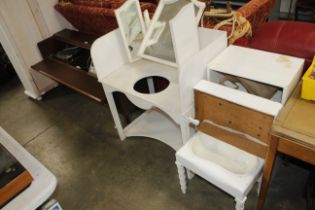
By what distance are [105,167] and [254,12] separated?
140 centimetres

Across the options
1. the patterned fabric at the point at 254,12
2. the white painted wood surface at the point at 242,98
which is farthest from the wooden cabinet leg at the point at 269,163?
the patterned fabric at the point at 254,12

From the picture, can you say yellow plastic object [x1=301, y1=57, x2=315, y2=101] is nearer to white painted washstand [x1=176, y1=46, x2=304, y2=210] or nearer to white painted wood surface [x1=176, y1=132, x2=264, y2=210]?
white painted washstand [x1=176, y1=46, x2=304, y2=210]

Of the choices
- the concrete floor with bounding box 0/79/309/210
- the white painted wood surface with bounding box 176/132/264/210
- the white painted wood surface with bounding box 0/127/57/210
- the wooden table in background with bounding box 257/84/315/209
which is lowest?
the concrete floor with bounding box 0/79/309/210

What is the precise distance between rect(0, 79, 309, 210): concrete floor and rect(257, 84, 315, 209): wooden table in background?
58cm

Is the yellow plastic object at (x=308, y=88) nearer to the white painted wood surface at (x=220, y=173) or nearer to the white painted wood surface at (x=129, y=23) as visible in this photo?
the white painted wood surface at (x=220, y=173)

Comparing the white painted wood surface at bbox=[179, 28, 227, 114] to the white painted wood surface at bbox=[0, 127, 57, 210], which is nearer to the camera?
the white painted wood surface at bbox=[0, 127, 57, 210]

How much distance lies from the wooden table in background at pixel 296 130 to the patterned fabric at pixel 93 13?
4.14 feet

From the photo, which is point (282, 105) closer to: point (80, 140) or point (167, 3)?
point (167, 3)

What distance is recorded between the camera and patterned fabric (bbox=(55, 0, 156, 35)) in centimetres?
198

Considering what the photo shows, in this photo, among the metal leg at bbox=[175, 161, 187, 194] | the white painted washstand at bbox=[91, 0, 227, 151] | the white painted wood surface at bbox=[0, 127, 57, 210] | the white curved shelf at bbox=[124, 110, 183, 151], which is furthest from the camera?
the white curved shelf at bbox=[124, 110, 183, 151]

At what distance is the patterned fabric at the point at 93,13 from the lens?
1.98 m

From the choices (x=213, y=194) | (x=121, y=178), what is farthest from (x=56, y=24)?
(x=213, y=194)

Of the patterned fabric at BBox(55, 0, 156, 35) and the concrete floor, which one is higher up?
the patterned fabric at BBox(55, 0, 156, 35)

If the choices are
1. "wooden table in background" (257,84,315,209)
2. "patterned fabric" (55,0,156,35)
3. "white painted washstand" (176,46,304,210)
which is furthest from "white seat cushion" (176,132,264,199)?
"patterned fabric" (55,0,156,35)
